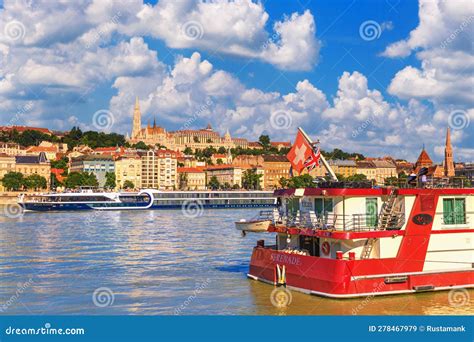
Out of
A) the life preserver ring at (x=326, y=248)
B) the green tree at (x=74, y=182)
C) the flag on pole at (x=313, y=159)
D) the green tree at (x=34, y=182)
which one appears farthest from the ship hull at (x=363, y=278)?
the green tree at (x=34, y=182)

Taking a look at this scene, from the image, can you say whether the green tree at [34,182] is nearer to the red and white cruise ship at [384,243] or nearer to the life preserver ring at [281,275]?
the life preserver ring at [281,275]

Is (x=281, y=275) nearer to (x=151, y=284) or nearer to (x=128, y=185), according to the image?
(x=151, y=284)

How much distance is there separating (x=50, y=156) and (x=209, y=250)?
542 ft

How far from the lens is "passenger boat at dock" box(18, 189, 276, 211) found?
99.5 metres

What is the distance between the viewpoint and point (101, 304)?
892 inches

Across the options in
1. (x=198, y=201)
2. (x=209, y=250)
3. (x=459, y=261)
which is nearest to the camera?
(x=459, y=261)

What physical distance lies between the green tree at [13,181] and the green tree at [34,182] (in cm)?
118

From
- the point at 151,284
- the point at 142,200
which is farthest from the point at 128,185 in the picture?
the point at 151,284

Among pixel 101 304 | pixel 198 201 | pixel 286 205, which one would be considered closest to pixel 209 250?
pixel 286 205

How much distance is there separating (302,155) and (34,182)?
5551 inches

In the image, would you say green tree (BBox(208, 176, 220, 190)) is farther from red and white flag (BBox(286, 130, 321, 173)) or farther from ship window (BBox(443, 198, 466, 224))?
ship window (BBox(443, 198, 466, 224))

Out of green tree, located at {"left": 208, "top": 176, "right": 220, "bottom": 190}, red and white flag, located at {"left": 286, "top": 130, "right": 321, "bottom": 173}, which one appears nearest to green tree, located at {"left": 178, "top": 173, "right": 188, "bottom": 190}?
green tree, located at {"left": 208, "top": 176, "right": 220, "bottom": 190}

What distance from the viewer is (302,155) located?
2355cm

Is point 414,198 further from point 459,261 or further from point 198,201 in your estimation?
point 198,201
